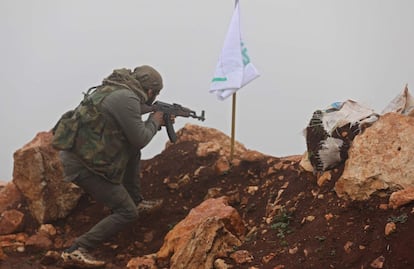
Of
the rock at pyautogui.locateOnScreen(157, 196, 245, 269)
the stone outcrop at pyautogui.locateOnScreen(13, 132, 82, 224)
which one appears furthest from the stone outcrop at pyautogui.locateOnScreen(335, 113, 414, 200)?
the stone outcrop at pyautogui.locateOnScreen(13, 132, 82, 224)

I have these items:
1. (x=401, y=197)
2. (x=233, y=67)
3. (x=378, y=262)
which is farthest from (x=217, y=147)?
(x=378, y=262)

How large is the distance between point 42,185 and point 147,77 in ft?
6.48

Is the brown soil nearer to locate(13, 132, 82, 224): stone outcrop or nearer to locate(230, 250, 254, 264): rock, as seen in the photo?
locate(230, 250, 254, 264): rock

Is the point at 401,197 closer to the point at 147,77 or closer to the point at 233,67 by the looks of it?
the point at 147,77

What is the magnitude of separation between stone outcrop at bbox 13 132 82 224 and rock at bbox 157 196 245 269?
1823 mm

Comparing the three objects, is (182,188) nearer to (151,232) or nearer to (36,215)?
(151,232)

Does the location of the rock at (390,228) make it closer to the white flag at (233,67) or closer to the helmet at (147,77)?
the helmet at (147,77)

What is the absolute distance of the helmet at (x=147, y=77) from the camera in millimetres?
5535

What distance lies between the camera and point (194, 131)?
8.06 meters

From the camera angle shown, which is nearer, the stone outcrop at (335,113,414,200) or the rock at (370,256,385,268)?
the rock at (370,256,385,268)

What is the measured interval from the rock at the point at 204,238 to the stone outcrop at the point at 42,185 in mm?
1823

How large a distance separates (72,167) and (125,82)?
40.1 inches

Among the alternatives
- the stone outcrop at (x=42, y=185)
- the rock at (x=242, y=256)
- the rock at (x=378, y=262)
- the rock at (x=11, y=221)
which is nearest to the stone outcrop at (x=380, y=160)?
the rock at (x=378, y=262)

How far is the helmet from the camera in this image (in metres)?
5.54
